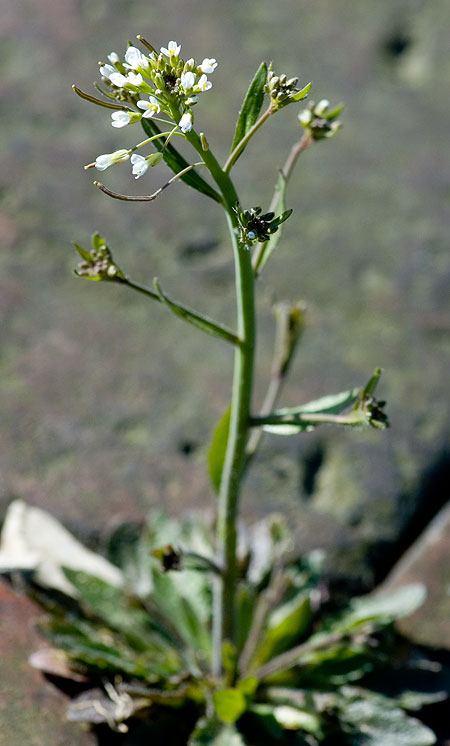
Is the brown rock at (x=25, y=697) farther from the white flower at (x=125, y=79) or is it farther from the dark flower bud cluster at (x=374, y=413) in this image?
the white flower at (x=125, y=79)

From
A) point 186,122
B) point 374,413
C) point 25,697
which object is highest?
point 186,122

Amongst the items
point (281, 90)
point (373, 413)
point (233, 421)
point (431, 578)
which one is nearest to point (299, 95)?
point (281, 90)

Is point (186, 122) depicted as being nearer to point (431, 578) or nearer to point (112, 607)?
point (112, 607)

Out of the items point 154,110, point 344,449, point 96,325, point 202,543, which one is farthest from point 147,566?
point 154,110

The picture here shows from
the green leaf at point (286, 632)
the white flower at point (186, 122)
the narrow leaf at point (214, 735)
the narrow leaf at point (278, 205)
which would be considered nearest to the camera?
the white flower at point (186, 122)

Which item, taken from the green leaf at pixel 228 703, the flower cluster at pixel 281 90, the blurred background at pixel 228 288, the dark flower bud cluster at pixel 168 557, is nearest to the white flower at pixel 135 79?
the flower cluster at pixel 281 90
